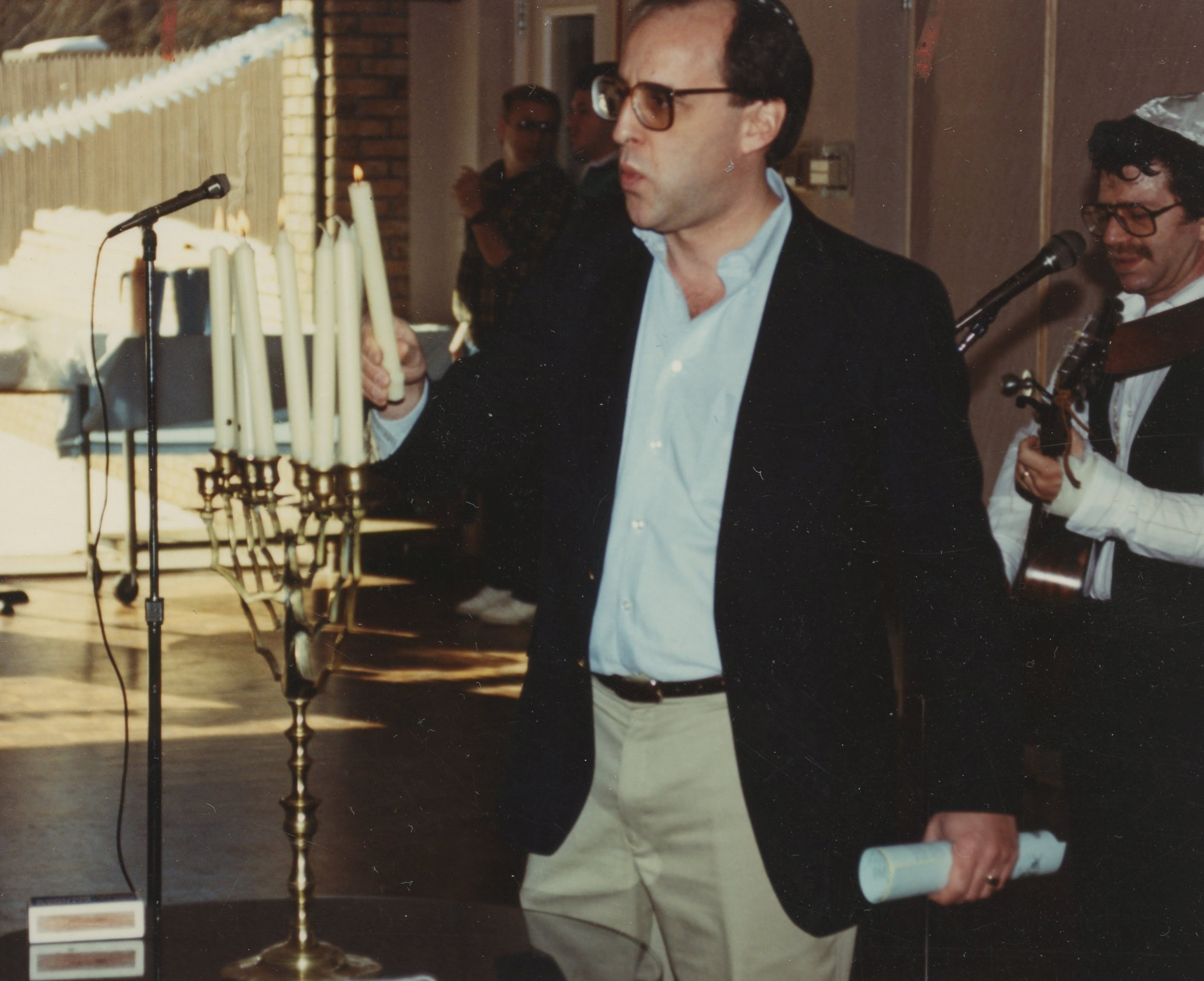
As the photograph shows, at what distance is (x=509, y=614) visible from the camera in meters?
5.59

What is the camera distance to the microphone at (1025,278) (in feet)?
6.86

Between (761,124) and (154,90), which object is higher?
(154,90)

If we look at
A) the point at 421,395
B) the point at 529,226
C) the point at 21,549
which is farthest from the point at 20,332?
the point at 421,395

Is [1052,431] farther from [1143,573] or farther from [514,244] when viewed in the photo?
[514,244]

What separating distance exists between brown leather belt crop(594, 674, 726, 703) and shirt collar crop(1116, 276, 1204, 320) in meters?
0.93

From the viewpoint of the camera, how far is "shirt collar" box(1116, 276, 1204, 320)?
2.16m

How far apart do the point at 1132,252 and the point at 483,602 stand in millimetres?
3791

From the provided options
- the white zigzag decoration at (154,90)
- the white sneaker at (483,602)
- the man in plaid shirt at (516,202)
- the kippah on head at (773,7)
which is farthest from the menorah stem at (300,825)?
the white zigzag decoration at (154,90)

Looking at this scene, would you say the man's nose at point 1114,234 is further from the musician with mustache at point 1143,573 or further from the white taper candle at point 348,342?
the white taper candle at point 348,342

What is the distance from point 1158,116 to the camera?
2.20 m

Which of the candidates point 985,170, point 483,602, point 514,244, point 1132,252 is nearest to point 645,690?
point 1132,252

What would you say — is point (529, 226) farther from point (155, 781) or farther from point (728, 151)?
point (728, 151)

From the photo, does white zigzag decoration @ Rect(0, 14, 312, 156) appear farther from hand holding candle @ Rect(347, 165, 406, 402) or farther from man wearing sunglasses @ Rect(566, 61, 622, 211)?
hand holding candle @ Rect(347, 165, 406, 402)

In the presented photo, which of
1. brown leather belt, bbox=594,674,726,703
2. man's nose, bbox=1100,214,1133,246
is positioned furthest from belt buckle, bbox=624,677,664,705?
man's nose, bbox=1100,214,1133,246
